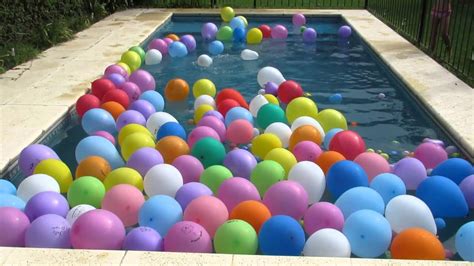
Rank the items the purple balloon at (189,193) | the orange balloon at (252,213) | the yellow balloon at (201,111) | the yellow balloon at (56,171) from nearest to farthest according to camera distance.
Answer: the orange balloon at (252,213), the purple balloon at (189,193), the yellow balloon at (56,171), the yellow balloon at (201,111)

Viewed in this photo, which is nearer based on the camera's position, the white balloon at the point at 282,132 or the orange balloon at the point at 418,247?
the orange balloon at the point at 418,247

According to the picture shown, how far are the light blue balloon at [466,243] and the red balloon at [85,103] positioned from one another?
13.0 feet

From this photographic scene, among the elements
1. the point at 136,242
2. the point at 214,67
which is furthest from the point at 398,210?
the point at 214,67

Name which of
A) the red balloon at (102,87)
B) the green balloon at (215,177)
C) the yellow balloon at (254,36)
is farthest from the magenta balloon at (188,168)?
the yellow balloon at (254,36)

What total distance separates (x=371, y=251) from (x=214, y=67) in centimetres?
546

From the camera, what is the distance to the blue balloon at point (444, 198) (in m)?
4.06

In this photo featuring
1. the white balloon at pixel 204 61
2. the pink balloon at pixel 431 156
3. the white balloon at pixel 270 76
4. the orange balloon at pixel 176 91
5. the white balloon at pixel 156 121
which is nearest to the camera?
the pink balloon at pixel 431 156

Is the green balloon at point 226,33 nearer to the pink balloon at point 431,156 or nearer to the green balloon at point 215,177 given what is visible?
the pink balloon at point 431,156

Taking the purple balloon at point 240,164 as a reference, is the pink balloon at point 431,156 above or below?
below

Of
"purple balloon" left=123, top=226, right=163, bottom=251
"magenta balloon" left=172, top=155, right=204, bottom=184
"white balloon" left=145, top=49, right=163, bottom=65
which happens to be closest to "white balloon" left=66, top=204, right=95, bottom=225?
"purple balloon" left=123, top=226, right=163, bottom=251

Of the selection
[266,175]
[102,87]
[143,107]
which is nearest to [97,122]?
[143,107]

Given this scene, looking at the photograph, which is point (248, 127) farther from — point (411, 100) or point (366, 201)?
point (411, 100)

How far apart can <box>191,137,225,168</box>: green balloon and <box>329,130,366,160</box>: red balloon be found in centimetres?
101

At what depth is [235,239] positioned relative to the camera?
11.1 feet
